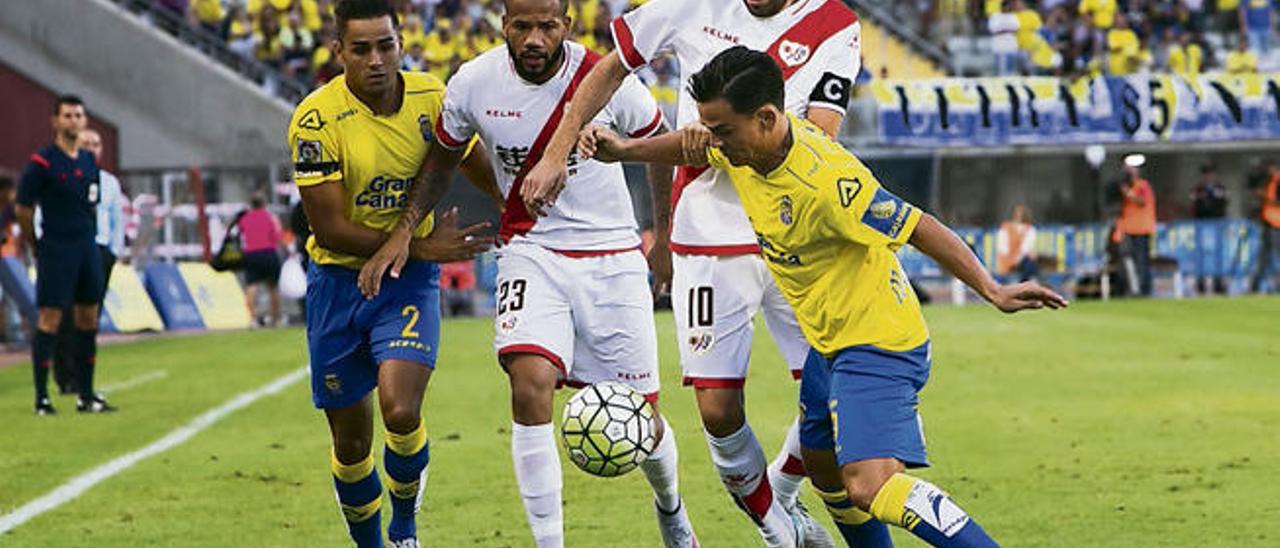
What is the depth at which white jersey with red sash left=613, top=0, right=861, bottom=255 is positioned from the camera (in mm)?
7383

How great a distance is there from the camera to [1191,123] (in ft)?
107

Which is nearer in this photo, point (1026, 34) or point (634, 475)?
point (634, 475)

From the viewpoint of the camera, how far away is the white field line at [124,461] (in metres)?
9.59

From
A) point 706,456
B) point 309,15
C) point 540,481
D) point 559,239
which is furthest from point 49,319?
point 309,15

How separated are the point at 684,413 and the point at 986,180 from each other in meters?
20.2

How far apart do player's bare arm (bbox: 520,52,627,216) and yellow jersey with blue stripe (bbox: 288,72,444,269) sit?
1.91 ft

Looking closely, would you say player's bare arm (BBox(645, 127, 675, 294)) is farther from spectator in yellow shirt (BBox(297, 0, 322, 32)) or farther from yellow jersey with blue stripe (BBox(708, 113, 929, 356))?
spectator in yellow shirt (BBox(297, 0, 322, 32))

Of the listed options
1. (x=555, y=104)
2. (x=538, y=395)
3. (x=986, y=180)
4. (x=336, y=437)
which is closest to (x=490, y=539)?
(x=336, y=437)

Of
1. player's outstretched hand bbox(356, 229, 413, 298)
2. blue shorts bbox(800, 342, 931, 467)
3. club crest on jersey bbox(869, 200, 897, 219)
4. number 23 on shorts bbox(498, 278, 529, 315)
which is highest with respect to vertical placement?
club crest on jersey bbox(869, 200, 897, 219)

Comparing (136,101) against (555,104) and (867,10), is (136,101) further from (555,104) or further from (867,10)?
(555,104)

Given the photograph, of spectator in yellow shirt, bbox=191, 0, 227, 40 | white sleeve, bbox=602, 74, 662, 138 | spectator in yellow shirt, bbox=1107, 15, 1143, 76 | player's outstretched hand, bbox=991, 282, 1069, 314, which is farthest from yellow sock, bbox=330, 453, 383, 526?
spectator in yellow shirt, bbox=1107, 15, 1143, 76

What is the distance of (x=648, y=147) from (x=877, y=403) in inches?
49.3

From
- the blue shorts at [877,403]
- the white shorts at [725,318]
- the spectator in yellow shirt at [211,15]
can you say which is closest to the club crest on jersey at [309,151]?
the white shorts at [725,318]

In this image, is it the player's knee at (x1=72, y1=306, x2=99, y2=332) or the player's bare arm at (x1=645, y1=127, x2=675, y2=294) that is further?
the player's knee at (x1=72, y1=306, x2=99, y2=332)
